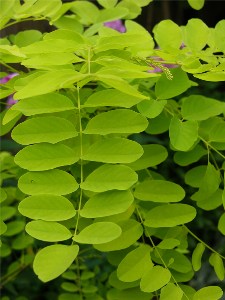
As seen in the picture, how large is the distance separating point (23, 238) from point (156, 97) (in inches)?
23.5

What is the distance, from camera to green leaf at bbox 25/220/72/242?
0.63m

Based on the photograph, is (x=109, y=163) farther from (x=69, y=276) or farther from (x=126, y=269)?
(x=69, y=276)

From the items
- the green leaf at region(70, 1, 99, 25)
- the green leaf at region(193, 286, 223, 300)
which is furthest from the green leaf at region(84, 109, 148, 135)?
the green leaf at region(70, 1, 99, 25)

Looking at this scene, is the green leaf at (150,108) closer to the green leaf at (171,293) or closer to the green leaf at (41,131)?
the green leaf at (41,131)

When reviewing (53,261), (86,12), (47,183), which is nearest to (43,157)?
(47,183)

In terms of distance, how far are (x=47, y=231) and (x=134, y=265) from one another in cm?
15

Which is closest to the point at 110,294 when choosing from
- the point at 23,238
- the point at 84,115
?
the point at 84,115

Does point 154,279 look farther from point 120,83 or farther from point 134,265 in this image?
point 120,83

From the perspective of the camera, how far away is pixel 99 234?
2.02 ft

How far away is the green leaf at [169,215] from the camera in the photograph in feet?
2.45

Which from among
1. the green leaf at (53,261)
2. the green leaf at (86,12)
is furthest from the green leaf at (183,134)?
the green leaf at (86,12)

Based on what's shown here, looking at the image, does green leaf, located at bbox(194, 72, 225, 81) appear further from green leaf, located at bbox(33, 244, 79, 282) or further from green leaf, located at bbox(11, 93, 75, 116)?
green leaf, located at bbox(33, 244, 79, 282)

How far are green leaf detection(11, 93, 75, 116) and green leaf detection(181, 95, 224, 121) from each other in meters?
0.18

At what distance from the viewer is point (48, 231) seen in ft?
2.09
